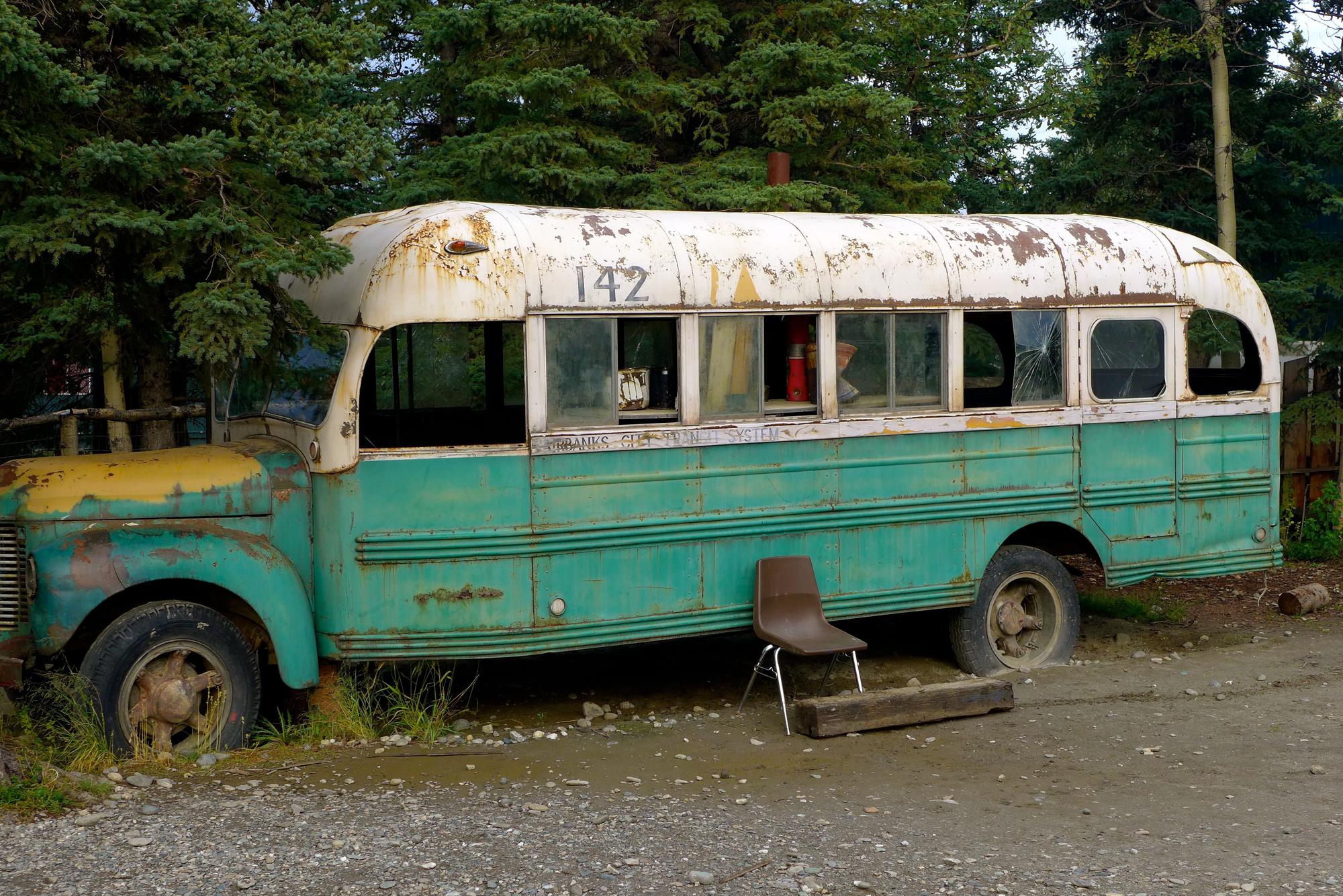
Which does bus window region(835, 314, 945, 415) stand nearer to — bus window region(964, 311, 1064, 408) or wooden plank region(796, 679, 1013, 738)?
bus window region(964, 311, 1064, 408)

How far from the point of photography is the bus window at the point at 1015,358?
842 cm

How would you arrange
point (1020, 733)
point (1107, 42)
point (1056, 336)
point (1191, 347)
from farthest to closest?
point (1107, 42)
point (1191, 347)
point (1056, 336)
point (1020, 733)

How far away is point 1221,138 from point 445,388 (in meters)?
8.69

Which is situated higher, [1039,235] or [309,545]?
[1039,235]

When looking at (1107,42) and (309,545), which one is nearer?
(309,545)

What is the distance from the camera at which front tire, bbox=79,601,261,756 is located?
639cm

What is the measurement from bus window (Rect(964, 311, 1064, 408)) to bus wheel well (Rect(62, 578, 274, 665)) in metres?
4.37

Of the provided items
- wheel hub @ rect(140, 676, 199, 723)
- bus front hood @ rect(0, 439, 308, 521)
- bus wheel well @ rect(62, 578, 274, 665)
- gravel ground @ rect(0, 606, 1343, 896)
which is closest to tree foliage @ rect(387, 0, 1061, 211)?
bus front hood @ rect(0, 439, 308, 521)

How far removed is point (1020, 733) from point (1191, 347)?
4.66 metres

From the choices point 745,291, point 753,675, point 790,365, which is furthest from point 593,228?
point 753,675

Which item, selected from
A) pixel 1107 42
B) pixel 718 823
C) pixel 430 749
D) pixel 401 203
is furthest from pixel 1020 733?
pixel 1107 42

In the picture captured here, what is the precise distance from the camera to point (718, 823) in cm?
579

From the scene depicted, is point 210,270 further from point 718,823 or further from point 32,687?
point 718,823

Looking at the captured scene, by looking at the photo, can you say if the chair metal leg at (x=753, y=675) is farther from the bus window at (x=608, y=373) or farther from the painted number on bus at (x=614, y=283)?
the painted number on bus at (x=614, y=283)
